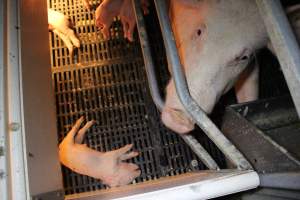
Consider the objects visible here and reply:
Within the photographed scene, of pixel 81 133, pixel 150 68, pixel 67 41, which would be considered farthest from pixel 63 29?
pixel 150 68

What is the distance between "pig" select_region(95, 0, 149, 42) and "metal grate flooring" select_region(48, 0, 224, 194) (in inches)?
3.4

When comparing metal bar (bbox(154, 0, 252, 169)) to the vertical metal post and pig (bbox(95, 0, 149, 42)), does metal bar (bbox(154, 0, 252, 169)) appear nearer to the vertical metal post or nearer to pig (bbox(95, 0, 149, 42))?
the vertical metal post

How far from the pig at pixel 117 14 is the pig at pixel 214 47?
1.90ft

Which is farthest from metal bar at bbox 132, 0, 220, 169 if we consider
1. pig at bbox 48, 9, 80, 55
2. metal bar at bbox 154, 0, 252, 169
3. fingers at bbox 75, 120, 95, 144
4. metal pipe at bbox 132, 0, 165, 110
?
pig at bbox 48, 9, 80, 55

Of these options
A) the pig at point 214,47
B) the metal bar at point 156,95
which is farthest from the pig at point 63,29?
the pig at point 214,47

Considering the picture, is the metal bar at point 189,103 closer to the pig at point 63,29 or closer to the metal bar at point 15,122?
the metal bar at point 15,122

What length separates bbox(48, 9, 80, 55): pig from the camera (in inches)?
72.2

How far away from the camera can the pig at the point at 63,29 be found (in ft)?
6.02

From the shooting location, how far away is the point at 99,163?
1.54 m

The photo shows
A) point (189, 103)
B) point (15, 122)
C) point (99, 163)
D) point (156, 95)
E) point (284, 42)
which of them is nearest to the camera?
point (284, 42)

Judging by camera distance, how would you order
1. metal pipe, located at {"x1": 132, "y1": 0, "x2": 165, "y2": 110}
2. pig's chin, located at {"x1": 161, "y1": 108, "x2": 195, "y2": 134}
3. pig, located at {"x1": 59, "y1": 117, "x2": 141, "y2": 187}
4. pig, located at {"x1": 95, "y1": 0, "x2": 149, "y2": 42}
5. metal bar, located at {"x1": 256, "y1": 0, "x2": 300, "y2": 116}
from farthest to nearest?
pig, located at {"x1": 95, "y1": 0, "x2": 149, "y2": 42} → pig, located at {"x1": 59, "y1": 117, "x2": 141, "y2": 187} → metal pipe, located at {"x1": 132, "y1": 0, "x2": 165, "y2": 110} → pig's chin, located at {"x1": 161, "y1": 108, "x2": 195, "y2": 134} → metal bar, located at {"x1": 256, "y1": 0, "x2": 300, "y2": 116}

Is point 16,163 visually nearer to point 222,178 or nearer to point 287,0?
point 222,178

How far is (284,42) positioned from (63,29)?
1418mm

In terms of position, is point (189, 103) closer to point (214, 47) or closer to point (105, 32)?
point (214, 47)
